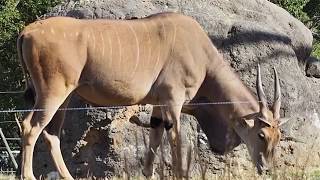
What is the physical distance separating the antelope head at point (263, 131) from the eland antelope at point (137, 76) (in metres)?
0.01

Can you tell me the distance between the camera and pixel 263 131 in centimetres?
814

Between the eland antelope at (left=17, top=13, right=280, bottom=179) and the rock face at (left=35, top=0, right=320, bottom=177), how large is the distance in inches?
21.6

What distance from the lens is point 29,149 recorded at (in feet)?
23.0

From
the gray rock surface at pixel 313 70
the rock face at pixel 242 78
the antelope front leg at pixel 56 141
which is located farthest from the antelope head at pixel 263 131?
the gray rock surface at pixel 313 70

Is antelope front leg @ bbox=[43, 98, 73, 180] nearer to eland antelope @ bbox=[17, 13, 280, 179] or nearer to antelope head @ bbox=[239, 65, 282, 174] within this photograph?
eland antelope @ bbox=[17, 13, 280, 179]

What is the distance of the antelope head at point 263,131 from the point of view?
812cm

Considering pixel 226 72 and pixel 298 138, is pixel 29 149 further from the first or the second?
pixel 298 138

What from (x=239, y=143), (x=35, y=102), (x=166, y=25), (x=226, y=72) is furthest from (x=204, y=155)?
(x=35, y=102)

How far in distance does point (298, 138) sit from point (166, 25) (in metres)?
2.60

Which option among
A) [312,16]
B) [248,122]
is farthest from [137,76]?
[312,16]

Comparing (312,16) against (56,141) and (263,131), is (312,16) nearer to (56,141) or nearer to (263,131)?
(263,131)

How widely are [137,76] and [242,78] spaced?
220cm

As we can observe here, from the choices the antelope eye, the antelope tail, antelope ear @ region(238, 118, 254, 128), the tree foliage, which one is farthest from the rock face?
the tree foliage

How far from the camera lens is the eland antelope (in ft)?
23.5
